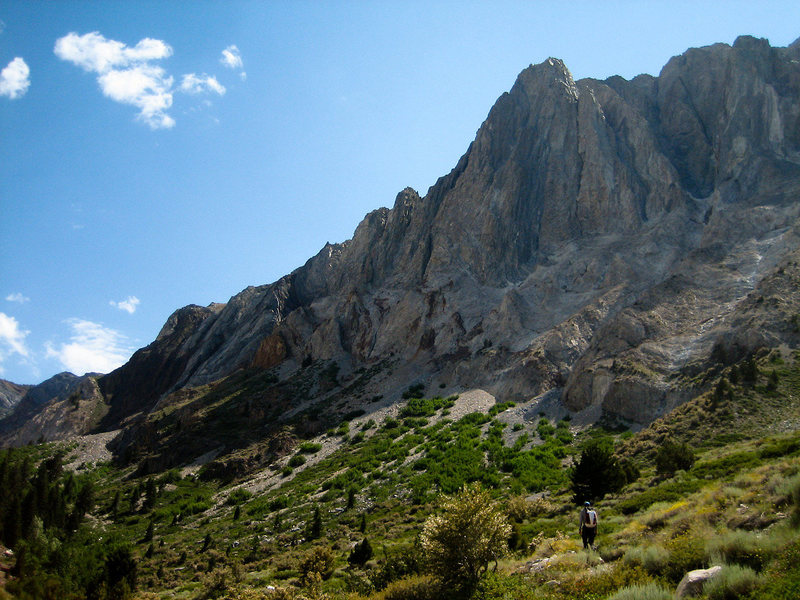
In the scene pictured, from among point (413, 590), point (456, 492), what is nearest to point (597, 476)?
point (456, 492)

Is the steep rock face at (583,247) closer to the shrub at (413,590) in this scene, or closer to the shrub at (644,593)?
the shrub at (413,590)

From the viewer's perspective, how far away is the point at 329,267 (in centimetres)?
10225

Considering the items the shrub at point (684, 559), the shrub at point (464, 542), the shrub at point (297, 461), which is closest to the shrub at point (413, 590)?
the shrub at point (464, 542)

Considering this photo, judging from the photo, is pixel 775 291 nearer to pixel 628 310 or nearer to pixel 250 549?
pixel 628 310

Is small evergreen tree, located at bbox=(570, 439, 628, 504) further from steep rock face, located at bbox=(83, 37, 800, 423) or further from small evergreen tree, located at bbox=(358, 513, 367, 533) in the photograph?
steep rock face, located at bbox=(83, 37, 800, 423)

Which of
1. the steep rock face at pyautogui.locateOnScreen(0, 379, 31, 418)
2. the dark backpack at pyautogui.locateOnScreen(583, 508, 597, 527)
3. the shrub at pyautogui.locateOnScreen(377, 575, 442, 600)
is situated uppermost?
the steep rock face at pyautogui.locateOnScreen(0, 379, 31, 418)

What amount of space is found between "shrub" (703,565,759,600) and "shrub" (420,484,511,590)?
6675mm

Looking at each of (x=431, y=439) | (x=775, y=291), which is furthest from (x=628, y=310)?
(x=431, y=439)

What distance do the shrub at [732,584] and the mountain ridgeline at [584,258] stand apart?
29847mm

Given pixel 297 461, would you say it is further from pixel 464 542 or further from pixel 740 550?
pixel 740 550

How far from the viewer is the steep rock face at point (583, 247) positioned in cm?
4684

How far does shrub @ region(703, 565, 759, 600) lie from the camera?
9414mm

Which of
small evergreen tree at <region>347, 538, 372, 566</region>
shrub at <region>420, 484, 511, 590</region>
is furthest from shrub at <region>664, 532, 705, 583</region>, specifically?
small evergreen tree at <region>347, 538, 372, 566</region>

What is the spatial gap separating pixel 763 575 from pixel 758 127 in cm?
7050
